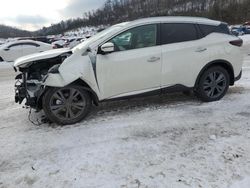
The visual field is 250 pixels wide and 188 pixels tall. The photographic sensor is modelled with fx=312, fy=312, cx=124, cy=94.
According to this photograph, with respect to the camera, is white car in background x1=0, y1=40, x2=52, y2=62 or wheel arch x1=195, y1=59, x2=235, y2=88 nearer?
wheel arch x1=195, y1=59, x2=235, y2=88

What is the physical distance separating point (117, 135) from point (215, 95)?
2557mm

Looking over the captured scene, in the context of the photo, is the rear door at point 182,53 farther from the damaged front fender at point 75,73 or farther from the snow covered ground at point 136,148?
the damaged front fender at point 75,73

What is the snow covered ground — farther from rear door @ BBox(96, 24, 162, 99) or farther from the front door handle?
the front door handle

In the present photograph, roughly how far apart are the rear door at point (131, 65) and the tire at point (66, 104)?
37 cm

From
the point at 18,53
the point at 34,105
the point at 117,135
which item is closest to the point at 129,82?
the point at 117,135

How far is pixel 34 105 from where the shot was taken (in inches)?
211

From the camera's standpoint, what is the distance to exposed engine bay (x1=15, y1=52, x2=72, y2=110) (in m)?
5.34

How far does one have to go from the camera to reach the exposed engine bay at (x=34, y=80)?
5.34m

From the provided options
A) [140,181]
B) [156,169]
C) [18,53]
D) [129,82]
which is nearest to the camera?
[140,181]

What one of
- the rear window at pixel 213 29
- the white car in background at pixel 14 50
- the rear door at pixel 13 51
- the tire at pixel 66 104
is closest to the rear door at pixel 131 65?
the tire at pixel 66 104

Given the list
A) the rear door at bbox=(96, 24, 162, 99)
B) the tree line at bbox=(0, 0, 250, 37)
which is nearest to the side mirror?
the rear door at bbox=(96, 24, 162, 99)

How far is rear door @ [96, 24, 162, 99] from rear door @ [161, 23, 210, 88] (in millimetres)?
165

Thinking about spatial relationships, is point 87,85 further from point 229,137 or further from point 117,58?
point 229,137

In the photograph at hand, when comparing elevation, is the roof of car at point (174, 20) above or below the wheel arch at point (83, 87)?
above
